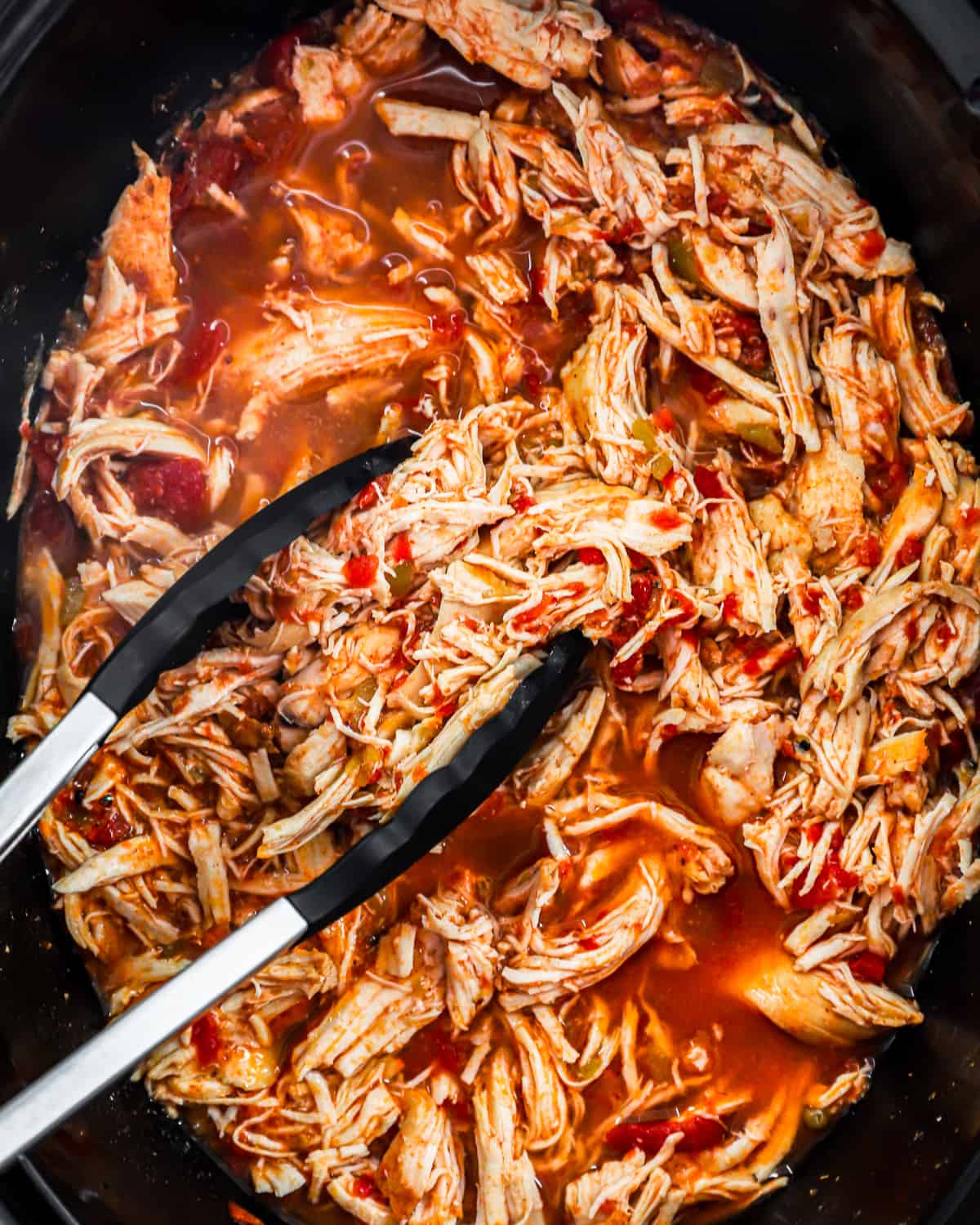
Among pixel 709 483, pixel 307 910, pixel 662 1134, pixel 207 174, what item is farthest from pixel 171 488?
pixel 662 1134

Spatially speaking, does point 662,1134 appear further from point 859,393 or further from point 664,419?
point 859,393

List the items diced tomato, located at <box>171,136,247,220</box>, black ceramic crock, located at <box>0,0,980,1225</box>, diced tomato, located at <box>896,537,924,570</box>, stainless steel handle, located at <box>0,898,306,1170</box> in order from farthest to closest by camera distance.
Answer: diced tomato, located at <box>171,136,247,220</box>, diced tomato, located at <box>896,537,924,570</box>, black ceramic crock, located at <box>0,0,980,1225</box>, stainless steel handle, located at <box>0,898,306,1170</box>

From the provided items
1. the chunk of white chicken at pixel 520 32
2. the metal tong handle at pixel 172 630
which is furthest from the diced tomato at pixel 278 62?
the metal tong handle at pixel 172 630

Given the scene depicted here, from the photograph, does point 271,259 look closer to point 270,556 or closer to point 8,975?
point 270,556

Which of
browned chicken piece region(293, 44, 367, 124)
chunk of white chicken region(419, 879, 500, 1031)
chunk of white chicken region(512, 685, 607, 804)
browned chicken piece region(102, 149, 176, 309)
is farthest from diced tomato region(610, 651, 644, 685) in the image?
browned chicken piece region(293, 44, 367, 124)

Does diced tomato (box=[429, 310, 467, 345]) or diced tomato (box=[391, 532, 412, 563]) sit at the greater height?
diced tomato (box=[429, 310, 467, 345])

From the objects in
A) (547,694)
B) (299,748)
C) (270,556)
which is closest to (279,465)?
(270,556)

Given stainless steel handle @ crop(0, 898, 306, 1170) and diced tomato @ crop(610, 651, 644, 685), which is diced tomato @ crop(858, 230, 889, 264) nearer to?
diced tomato @ crop(610, 651, 644, 685)
